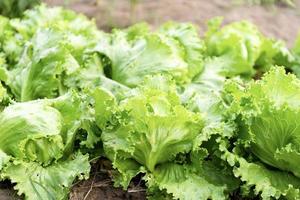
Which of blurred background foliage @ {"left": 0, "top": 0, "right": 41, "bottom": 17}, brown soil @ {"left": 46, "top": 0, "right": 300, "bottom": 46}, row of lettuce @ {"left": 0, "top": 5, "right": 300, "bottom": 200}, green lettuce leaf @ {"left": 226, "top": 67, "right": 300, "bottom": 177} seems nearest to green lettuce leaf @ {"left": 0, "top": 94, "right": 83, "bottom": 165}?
row of lettuce @ {"left": 0, "top": 5, "right": 300, "bottom": 200}

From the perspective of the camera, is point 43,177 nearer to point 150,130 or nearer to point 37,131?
point 37,131

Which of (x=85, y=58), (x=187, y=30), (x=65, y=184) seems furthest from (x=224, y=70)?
(x=65, y=184)

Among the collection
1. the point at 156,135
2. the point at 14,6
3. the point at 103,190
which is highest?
the point at 156,135

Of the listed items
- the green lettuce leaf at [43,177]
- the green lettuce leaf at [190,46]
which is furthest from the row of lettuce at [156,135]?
the green lettuce leaf at [190,46]

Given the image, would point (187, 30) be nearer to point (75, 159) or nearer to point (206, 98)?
point (206, 98)

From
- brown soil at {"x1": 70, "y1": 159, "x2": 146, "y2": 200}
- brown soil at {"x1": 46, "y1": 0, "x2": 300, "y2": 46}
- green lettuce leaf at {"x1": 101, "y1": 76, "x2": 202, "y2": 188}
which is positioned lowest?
brown soil at {"x1": 46, "y1": 0, "x2": 300, "y2": 46}

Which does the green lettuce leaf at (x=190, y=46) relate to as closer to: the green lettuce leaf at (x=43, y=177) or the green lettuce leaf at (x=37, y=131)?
the green lettuce leaf at (x=37, y=131)

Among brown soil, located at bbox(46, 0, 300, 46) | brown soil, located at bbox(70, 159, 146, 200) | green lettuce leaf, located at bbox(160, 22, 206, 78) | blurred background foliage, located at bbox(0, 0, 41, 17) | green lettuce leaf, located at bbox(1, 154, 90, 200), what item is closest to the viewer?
green lettuce leaf, located at bbox(1, 154, 90, 200)

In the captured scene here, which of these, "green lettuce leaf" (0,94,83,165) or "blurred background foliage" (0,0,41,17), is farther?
"blurred background foliage" (0,0,41,17)

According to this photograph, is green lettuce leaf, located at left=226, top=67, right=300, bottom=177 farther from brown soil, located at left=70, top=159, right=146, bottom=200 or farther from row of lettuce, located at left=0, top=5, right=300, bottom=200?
brown soil, located at left=70, top=159, right=146, bottom=200

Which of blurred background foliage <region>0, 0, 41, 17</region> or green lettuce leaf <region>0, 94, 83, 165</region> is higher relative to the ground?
green lettuce leaf <region>0, 94, 83, 165</region>

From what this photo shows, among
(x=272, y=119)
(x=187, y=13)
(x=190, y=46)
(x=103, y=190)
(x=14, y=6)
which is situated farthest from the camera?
(x=187, y=13)

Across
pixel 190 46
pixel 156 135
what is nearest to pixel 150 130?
pixel 156 135
